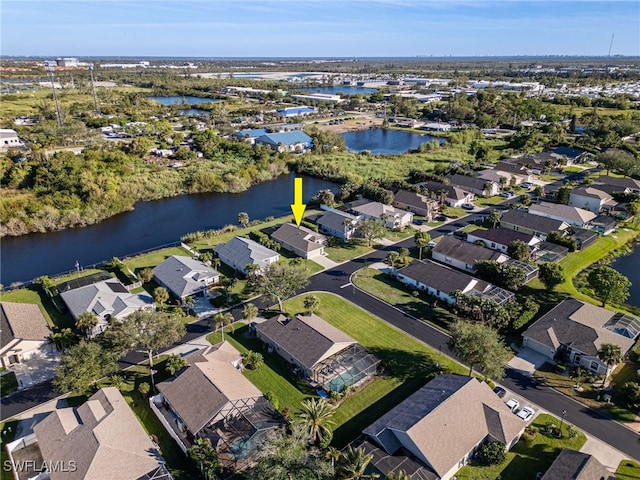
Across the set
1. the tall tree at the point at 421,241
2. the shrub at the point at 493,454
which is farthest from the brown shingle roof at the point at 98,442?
the tall tree at the point at 421,241

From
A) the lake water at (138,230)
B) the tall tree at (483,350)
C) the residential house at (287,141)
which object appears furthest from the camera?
the residential house at (287,141)

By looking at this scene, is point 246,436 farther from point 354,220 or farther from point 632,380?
point 354,220

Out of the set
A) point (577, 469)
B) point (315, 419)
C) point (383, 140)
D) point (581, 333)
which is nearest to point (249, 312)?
point (315, 419)

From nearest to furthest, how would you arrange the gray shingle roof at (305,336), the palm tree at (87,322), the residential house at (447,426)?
the residential house at (447,426)
the gray shingle roof at (305,336)
the palm tree at (87,322)

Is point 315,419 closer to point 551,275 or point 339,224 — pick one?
point 551,275

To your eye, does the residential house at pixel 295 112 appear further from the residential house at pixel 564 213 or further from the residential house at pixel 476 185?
the residential house at pixel 564 213

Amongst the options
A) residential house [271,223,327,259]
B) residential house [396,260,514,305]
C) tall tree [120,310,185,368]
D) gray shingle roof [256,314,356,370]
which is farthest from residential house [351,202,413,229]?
tall tree [120,310,185,368]

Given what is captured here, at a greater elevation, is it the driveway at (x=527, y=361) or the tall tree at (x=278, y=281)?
the tall tree at (x=278, y=281)
